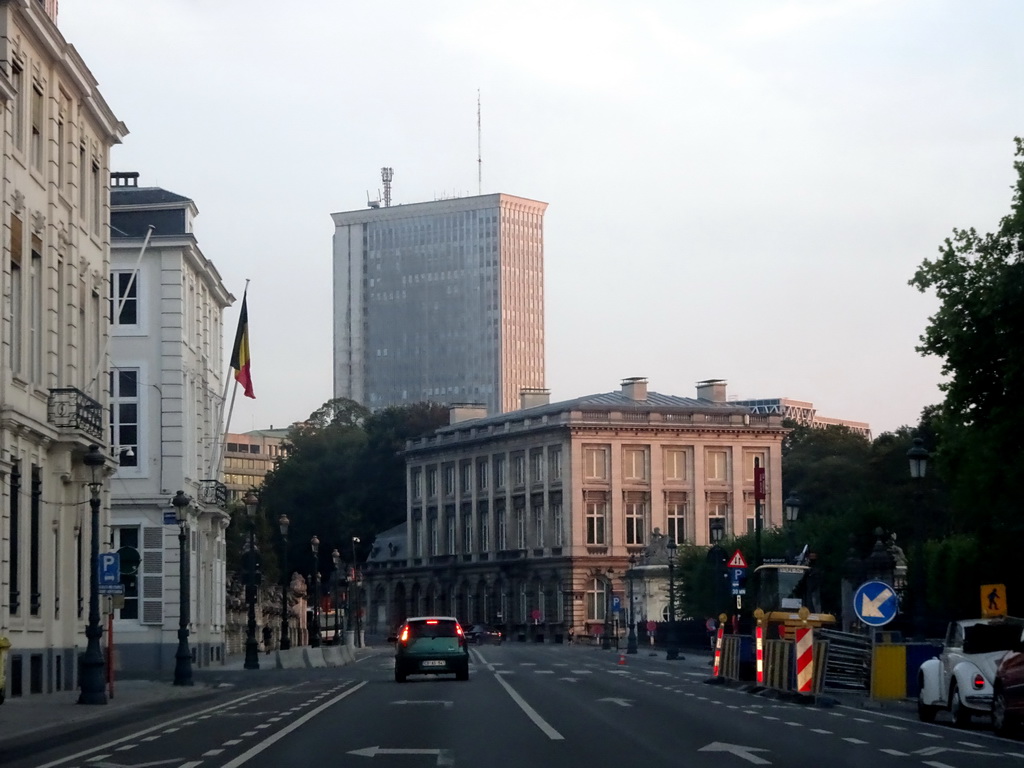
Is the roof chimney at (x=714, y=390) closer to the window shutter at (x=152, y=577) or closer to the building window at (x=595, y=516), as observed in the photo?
the building window at (x=595, y=516)

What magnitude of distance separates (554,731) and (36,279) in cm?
2043

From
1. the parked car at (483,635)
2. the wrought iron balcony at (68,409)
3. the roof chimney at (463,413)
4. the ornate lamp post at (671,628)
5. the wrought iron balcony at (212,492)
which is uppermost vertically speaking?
the roof chimney at (463,413)

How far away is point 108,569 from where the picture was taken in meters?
37.7

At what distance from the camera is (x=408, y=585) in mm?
157875

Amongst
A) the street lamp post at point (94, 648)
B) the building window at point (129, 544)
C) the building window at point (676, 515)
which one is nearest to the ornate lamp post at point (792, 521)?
the building window at point (129, 544)

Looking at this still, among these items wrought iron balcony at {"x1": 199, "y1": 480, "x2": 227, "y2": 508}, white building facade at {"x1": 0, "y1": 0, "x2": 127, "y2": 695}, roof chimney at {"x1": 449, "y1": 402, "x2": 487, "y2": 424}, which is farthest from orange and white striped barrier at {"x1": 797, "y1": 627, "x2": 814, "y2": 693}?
roof chimney at {"x1": 449, "y1": 402, "x2": 487, "y2": 424}

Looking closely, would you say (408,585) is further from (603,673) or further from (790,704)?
(790,704)

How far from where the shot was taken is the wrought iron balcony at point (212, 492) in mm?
66375

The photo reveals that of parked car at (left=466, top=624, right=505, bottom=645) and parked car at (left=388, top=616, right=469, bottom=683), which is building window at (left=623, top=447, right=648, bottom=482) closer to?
parked car at (left=466, top=624, right=505, bottom=645)

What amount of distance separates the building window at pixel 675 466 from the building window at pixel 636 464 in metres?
1.78

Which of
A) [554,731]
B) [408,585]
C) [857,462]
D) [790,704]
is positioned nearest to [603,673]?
[790,704]

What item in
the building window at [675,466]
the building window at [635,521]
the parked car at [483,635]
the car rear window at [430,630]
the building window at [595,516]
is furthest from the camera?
the building window at [675,466]

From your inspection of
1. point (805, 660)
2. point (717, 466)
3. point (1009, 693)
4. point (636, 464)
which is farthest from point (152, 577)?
point (717, 466)

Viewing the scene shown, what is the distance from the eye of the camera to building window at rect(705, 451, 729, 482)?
478ft
